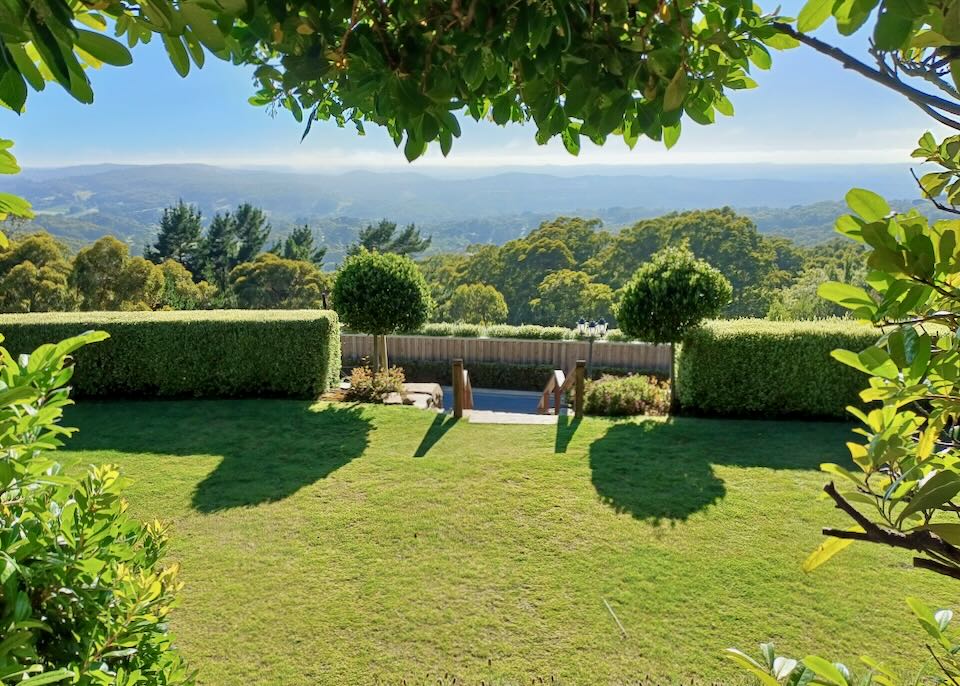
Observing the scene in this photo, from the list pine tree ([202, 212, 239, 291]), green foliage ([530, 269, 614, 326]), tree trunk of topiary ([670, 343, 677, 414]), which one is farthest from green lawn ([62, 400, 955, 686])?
pine tree ([202, 212, 239, 291])

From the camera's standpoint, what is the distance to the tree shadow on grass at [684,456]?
5.28 meters

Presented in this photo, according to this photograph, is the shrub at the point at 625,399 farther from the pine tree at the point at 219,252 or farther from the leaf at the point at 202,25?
the pine tree at the point at 219,252

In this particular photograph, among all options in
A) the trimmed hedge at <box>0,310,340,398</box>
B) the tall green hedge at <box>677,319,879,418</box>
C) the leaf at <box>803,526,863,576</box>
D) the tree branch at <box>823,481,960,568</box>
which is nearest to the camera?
the tree branch at <box>823,481,960,568</box>

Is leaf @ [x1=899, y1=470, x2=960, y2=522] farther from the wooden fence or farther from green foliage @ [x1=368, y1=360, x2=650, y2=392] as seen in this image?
green foliage @ [x1=368, y1=360, x2=650, y2=392]

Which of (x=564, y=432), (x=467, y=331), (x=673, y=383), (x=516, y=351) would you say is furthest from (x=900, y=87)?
(x=467, y=331)

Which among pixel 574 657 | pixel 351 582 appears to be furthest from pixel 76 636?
pixel 351 582

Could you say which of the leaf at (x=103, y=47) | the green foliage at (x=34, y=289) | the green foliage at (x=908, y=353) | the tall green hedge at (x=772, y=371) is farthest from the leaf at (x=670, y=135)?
the green foliage at (x=34, y=289)

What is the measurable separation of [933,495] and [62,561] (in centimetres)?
140

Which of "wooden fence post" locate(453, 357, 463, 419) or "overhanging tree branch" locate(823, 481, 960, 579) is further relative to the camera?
"wooden fence post" locate(453, 357, 463, 419)

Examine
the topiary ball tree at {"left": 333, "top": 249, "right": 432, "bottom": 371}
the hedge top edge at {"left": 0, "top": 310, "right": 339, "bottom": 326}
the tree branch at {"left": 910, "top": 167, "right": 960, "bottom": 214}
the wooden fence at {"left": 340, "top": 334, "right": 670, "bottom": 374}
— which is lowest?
the wooden fence at {"left": 340, "top": 334, "right": 670, "bottom": 374}

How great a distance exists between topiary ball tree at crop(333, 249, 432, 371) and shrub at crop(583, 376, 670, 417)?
119 inches

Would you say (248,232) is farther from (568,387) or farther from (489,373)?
(568,387)

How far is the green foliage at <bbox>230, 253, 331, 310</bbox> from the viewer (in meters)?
31.5

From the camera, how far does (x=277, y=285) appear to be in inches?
1249
